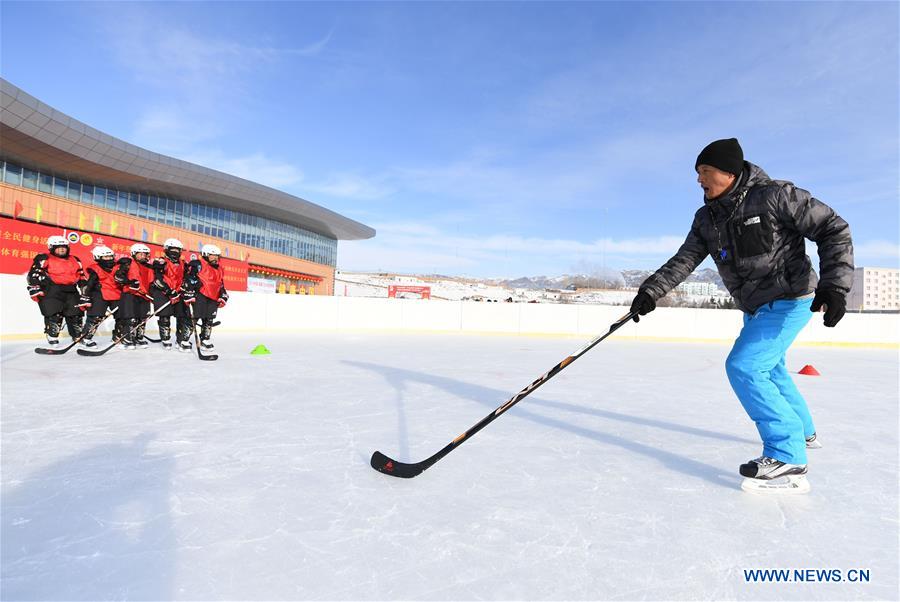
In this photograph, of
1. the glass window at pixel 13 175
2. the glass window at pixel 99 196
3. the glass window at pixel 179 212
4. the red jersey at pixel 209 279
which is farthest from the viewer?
the glass window at pixel 179 212

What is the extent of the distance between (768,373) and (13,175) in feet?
105

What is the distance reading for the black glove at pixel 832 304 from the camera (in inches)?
76.0

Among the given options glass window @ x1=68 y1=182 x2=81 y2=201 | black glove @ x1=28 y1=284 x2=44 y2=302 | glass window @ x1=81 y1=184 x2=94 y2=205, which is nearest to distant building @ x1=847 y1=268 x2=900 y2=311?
glass window @ x1=81 y1=184 x2=94 y2=205

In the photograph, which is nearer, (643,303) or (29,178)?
(643,303)

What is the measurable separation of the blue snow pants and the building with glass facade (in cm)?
1949

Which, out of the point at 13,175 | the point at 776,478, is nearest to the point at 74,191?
the point at 13,175

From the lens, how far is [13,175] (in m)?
23.7

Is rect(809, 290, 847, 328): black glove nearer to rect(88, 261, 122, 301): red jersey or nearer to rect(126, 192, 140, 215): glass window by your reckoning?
rect(88, 261, 122, 301): red jersey

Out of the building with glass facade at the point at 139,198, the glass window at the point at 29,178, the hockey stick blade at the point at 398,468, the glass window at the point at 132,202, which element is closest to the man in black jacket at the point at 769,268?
the hockey stick blade at the point at 398,468

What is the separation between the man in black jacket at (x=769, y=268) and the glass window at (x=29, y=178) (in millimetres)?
32044

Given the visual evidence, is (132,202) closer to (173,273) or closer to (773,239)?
(173,273)

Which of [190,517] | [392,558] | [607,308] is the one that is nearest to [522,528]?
[392,558]

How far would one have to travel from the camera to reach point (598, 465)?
7.92 feet

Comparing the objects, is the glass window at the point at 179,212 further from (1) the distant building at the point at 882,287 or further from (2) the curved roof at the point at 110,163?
(1) the distant building at the point at 882,287
